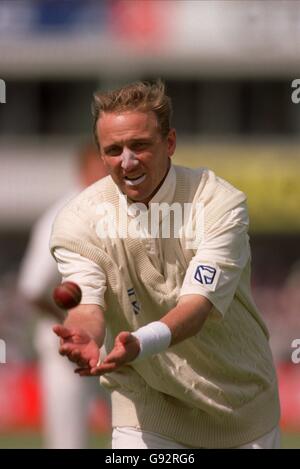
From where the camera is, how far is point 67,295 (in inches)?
179

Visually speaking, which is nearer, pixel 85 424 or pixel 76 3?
pixel 85 424

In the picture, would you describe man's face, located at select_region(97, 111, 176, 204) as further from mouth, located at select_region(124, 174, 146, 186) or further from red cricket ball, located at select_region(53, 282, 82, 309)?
red cricket ball, located at select_region(53, 282, 82, 309)

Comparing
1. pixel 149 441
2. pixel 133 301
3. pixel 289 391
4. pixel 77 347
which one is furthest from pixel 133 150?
pixel 289 391

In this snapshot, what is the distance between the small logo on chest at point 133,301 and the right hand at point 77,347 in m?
0.70

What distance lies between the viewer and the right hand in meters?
4.45

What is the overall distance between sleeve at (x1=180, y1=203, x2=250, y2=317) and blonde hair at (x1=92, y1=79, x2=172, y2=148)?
439 mm

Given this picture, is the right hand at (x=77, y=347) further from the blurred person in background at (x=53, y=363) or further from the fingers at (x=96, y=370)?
the blurred person in background at (x=53, y=363)

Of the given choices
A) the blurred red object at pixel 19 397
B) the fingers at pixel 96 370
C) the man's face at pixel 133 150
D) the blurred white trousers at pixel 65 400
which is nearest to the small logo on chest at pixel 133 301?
the man's face at pixel 133 150

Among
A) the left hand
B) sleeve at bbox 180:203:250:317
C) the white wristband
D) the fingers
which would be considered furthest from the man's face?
the fingers

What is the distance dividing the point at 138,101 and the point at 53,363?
432 centimetres
